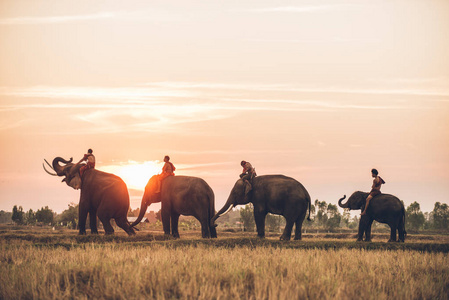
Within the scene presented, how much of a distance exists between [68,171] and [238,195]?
341 inches

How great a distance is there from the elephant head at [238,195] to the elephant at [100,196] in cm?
477

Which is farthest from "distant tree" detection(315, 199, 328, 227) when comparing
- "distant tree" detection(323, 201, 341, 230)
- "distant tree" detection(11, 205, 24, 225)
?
"distant tree" detection(11, 205, 24, 225)

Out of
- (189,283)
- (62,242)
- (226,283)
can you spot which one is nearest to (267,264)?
(226,283)

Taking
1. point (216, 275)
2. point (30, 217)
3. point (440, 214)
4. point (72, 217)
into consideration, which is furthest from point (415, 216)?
point (216, 275)

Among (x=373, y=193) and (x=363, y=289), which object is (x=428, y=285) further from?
(x=373, y=193)

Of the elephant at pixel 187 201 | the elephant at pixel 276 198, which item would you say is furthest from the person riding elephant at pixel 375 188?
the elephant at pixel 187 201

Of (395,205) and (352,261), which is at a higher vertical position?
(395,205)

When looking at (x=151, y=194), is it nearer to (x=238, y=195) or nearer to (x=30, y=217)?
(x=238, y=195)

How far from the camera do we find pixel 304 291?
14117 millimetres

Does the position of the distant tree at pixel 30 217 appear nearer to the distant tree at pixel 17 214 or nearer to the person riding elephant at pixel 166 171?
the distant tree at pixel 17 214

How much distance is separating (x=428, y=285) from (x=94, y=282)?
352 inches

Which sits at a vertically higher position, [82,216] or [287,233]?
[82,216]

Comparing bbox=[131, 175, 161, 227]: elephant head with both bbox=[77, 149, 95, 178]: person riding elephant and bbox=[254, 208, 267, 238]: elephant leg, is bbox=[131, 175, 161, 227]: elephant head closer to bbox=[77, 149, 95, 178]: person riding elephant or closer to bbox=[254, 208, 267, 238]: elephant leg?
bbox=[77, 149, 95, 178]: person riding elephant

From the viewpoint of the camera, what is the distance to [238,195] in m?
30.2
